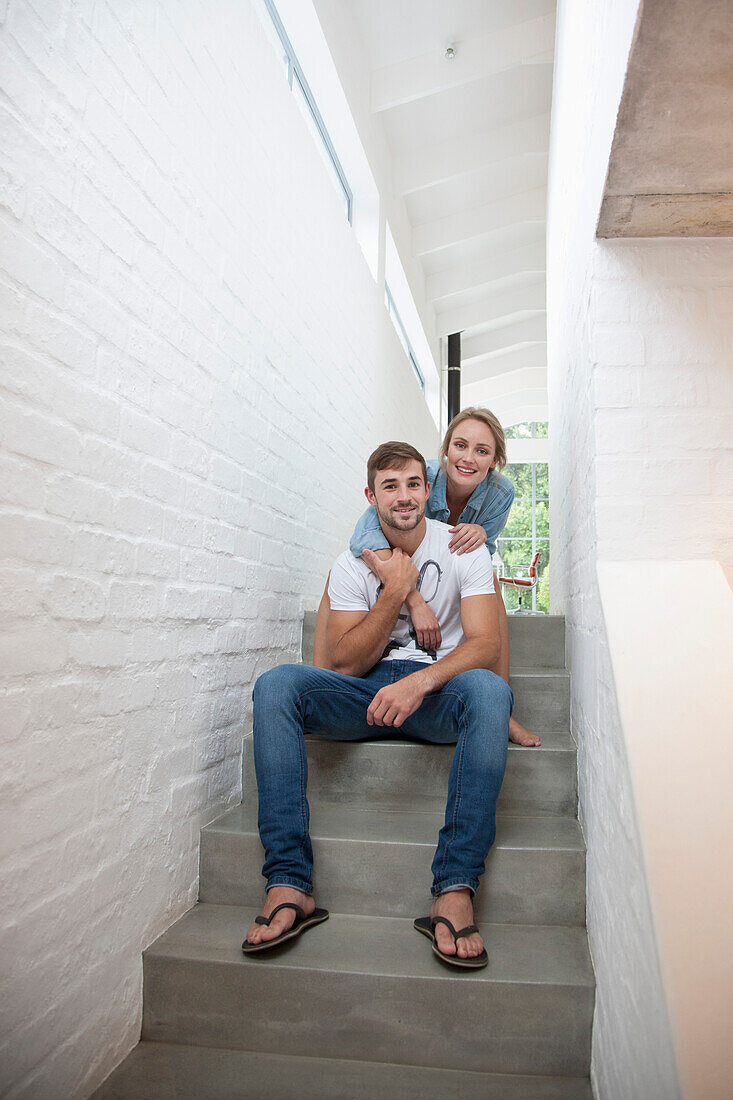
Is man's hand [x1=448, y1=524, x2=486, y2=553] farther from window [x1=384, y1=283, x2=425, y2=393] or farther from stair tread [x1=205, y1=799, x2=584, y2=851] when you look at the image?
window [x1=384, y1=283, x2=425, y2=393]

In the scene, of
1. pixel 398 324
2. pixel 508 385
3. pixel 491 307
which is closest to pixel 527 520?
pixel 508 385

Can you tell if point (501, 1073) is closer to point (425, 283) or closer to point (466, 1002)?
point (466, 1002)

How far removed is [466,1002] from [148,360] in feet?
4.56

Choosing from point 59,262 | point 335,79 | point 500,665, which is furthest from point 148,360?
point 335,79

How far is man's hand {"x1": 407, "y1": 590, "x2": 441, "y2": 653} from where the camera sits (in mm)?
1978

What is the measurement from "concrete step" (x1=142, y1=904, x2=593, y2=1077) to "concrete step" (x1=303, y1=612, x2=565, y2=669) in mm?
1070

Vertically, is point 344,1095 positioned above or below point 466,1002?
below

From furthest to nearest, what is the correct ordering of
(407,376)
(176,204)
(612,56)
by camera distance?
1. (407,376)
2. (176,204)
3. (612,56)

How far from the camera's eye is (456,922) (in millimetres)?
1463

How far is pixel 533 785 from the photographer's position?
6.14 feet

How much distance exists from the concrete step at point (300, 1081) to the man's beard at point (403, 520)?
4.05ft

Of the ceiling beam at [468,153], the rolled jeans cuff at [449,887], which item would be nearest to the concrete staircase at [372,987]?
the rolled jeans cuff at [449,887]

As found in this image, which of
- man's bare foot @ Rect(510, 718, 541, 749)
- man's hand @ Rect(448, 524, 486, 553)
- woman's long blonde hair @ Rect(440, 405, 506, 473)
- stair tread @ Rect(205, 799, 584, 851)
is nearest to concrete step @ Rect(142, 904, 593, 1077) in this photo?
stair tread @ Rect(205, 799, 584, 851)

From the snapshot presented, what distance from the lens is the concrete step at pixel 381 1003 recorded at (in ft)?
4.43
